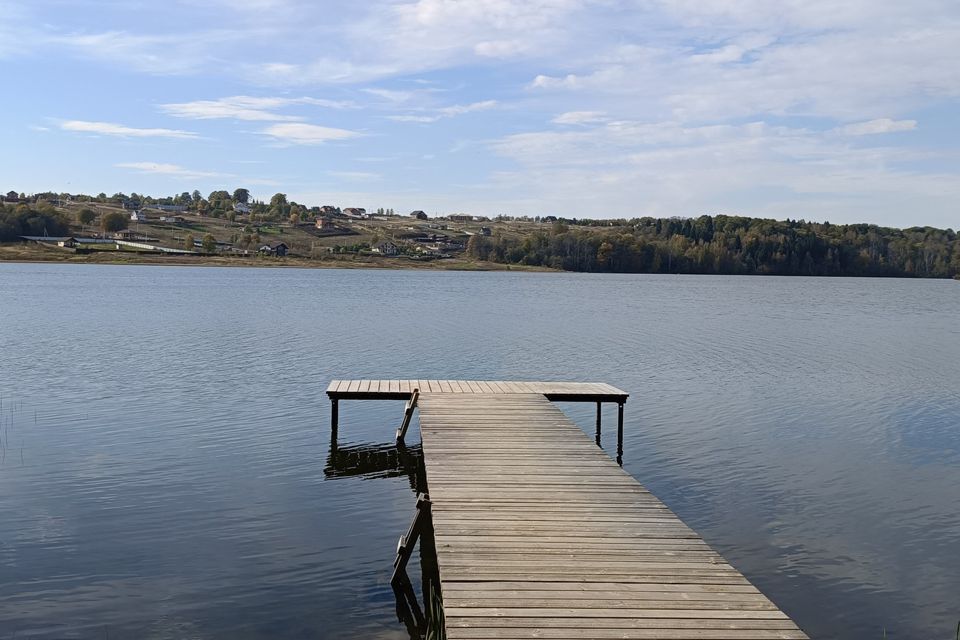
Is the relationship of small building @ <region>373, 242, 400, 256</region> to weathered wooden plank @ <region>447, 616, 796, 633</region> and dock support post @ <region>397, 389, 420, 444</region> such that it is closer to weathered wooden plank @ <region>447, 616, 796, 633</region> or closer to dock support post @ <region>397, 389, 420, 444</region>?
dock support post @ <region>397, 389, 420, 444</region>

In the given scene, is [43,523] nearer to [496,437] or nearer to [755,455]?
[496,437]

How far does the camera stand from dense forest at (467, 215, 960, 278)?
170750 mm

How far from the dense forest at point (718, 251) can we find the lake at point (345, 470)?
13043cm

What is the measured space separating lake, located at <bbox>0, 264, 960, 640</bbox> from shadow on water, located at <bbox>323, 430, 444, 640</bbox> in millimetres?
113

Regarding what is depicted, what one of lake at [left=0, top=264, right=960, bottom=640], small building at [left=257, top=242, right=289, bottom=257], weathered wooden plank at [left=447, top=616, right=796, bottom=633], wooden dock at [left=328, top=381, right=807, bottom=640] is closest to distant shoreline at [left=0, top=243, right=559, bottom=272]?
small building at [left=257, top=242, right=289, bottom=257]

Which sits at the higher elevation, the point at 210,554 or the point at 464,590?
the point at 464,590

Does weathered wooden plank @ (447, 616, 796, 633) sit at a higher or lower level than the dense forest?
lower

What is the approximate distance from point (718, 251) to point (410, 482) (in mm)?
168857

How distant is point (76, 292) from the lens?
68000mm

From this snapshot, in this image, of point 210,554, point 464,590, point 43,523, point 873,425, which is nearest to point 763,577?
point 464,590

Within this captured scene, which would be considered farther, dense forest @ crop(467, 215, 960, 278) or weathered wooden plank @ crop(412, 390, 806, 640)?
dense forest @ crop(467, 215, 960, 278)

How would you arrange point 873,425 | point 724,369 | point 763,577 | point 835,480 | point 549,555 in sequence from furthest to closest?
point 724,369, point 873,425, point 835,480, point 763,577, point 549,555

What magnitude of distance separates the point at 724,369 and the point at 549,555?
964 inches

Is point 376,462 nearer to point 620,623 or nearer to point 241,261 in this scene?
point 620,623
